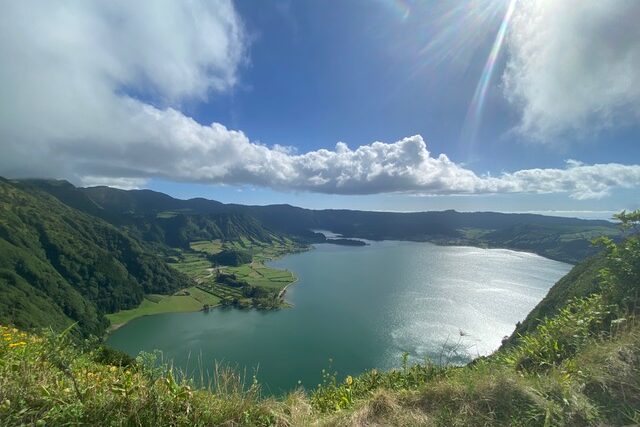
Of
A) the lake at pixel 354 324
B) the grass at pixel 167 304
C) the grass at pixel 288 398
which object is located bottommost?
the grass at pixel 167 304

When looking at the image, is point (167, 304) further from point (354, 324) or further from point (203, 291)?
point (354, 324)

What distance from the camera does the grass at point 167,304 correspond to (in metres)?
95.6

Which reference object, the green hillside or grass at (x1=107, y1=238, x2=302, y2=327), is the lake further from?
the green hillside

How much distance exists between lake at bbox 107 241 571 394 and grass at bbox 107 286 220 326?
17.2 ft

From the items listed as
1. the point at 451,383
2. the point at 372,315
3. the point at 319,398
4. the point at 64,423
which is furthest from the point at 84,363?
the point at 372,315

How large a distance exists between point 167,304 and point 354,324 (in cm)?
6548

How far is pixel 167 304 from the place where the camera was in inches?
4124

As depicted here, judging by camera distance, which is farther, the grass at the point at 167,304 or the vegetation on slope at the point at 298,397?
the grass at the point at 167,304

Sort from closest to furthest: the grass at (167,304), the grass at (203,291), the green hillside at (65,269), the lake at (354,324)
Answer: the lake at (354,324), the green hillside at (65,269), the grass at (167,304), the grass at (203,291)

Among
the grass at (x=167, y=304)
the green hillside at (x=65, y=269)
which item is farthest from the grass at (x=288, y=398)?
the grass at (x=167, y=304)

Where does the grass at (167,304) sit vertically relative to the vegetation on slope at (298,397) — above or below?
below

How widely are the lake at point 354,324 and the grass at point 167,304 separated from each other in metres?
5.25

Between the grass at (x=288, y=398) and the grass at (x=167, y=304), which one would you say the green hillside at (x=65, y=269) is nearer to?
the grass at (x=167, y=304)

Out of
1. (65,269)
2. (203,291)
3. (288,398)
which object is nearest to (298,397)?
(288,398)
